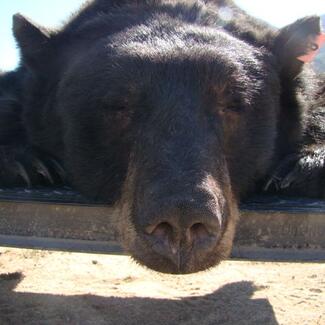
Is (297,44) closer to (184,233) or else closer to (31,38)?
(31,38)

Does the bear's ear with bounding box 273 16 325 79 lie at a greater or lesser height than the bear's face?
greater

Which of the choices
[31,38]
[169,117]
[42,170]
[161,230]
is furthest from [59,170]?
[161,230]

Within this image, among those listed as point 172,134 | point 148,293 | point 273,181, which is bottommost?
point 148,293

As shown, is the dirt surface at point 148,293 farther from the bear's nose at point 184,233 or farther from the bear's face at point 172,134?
the bear's nose at point 184,233

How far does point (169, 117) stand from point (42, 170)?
139cm

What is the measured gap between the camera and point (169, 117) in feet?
11.5

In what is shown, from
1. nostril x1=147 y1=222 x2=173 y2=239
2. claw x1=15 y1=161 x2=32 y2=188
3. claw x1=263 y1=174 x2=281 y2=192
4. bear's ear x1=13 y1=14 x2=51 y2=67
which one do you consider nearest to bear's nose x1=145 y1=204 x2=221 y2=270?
nostril x1=147 y1=222 x2=173 y2=239

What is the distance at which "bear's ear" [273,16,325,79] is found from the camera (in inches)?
184

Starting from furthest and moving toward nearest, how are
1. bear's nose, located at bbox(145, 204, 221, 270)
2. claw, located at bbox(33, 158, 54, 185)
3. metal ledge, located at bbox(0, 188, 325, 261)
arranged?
claw, located at bbox(33, 158, 54, 185) → metal ledge, located at bbox(0, 188, 325, 261) → bear's nose, located at bbox(145, 204, 221, 270)

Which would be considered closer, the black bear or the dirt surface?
the black bear

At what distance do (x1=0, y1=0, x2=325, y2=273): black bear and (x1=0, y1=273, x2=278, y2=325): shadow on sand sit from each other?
0.90 meters

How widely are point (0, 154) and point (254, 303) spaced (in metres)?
2.27

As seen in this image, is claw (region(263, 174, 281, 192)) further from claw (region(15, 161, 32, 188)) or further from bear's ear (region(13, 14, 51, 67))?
bear's ear (region(13, 14, 51, 67))

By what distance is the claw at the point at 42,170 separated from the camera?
4484mm
